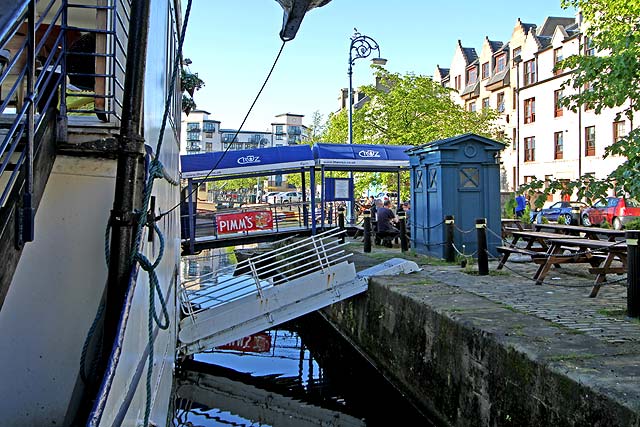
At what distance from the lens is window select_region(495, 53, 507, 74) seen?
46375mm

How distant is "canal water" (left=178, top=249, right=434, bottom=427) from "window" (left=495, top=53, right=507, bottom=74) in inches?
1557

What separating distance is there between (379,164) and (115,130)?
14712mm

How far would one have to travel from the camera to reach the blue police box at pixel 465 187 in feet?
39.2

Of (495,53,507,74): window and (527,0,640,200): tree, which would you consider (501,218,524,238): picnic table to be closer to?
(527,0,640,200): tree

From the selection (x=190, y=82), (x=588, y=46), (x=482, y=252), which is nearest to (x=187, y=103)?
(x=190, y=82)

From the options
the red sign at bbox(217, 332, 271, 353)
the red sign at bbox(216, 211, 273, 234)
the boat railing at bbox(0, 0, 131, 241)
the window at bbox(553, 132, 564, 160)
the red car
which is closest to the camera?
the boat railing at bbox(0, 0, 131, 241)

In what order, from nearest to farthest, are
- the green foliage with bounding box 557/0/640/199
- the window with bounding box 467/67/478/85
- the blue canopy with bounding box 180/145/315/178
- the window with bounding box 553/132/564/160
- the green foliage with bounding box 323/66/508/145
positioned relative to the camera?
the green foliage with bounding box 557/0/640/199 → the blue canopy with bounding box 180/145/315/178 → the green foliage with bounding box 323/66/508/145 → the window with bounding box 553/132/564/160 → the window with bounding box 467/67/478/85

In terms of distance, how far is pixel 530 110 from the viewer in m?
40.8

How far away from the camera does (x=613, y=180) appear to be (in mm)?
5473

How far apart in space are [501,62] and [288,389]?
4320cm

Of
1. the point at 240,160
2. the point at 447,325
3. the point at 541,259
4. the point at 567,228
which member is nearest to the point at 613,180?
the point at 447,325

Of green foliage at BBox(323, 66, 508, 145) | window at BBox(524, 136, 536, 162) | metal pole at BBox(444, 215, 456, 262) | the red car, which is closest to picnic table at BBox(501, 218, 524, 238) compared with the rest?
metal pole at BBox(444, 215, 456, 262)

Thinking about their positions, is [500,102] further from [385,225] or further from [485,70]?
[385,225]

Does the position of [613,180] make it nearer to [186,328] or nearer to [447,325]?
[447,325]
